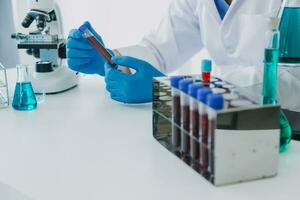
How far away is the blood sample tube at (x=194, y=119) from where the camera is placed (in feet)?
2.83

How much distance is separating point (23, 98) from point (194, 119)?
0.68 meters

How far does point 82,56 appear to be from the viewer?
1.59m

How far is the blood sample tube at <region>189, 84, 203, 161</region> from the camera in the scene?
0.86 m

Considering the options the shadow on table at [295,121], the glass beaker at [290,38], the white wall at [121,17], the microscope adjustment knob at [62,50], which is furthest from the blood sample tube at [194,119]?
the white wall at [121,17]

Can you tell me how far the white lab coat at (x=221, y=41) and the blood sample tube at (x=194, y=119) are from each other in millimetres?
396

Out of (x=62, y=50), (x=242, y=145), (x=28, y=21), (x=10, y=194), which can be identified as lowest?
(x=10, y=194)

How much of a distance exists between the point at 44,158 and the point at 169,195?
324mm

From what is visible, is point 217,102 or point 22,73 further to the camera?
point 22,73

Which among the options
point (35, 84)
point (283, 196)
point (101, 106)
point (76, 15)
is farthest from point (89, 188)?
point (76, 15)

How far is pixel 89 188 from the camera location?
0.84 meters

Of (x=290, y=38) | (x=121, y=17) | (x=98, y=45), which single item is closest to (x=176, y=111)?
(x=290, y=38)

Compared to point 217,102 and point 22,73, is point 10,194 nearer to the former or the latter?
point 217,102

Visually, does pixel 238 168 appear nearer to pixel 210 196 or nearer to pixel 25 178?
pixel 210 196

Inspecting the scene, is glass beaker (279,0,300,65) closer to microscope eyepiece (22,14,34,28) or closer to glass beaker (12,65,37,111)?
glass beaker (12,65,37,111)
